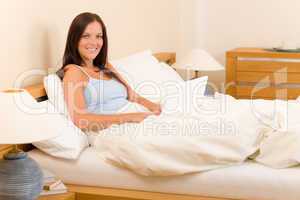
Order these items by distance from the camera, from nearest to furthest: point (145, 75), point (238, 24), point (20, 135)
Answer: point (20, 135) < point (145, 75) < point (238, 24)

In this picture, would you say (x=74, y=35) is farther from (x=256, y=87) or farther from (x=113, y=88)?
(x=256, y=87)

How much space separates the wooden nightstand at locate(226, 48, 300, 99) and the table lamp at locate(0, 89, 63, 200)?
9.02 ft

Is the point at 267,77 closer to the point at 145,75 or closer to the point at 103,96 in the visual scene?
the point at 145,75

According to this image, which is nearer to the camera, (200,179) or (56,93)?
(200,179)

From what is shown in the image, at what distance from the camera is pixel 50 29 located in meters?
2.36

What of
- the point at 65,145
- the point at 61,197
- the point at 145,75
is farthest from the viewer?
the point at 145,75

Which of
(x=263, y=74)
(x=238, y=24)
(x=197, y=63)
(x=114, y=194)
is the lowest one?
(x=114, y=194)

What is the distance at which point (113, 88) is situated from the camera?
238 centimetres

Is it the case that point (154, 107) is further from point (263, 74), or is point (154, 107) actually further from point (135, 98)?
point (263, 74)

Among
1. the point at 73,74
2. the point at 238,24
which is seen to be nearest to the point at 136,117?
the point at 73,74

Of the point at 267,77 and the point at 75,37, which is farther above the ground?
the point at 75,37

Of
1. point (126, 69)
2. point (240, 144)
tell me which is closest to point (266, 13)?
point (126, 69)

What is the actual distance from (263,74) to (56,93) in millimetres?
2431

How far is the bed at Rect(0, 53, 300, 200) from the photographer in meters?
1.67
